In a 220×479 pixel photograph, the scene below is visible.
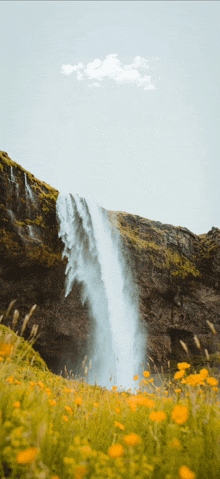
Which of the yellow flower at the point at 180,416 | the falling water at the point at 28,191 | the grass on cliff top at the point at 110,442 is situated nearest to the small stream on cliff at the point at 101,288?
the falling water at the point at 28,191

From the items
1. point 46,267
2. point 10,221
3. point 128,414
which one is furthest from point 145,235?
point 128,414

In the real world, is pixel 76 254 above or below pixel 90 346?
above

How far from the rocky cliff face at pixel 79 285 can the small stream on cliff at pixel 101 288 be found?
1.68 feet

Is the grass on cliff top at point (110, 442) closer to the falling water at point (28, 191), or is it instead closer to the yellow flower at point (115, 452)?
the yellow flower at point (115, 452)

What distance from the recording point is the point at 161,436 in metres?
1.52

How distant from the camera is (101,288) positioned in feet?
52.9

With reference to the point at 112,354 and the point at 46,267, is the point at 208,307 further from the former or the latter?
the point at 46,267

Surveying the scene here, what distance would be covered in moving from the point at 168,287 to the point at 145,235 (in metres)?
3.91

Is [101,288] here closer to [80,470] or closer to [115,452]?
[80,470]

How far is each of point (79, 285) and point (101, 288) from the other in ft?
4.53

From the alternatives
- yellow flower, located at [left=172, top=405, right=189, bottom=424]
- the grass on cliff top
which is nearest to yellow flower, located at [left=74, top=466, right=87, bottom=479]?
the grass on cliff top

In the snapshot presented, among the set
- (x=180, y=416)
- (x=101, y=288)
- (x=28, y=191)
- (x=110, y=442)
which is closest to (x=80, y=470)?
(x=180, y=416)

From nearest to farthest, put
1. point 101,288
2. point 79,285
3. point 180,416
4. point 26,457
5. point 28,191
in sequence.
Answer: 1. point 26,457
2. point 180,416
3. point 28,191
4. point 79,285
5. point 101,288

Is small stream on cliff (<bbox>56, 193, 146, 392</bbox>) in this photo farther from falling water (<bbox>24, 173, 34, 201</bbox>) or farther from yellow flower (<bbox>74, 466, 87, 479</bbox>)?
yellow flower (<bbox>74, 466, 87, 479</bbox>)
